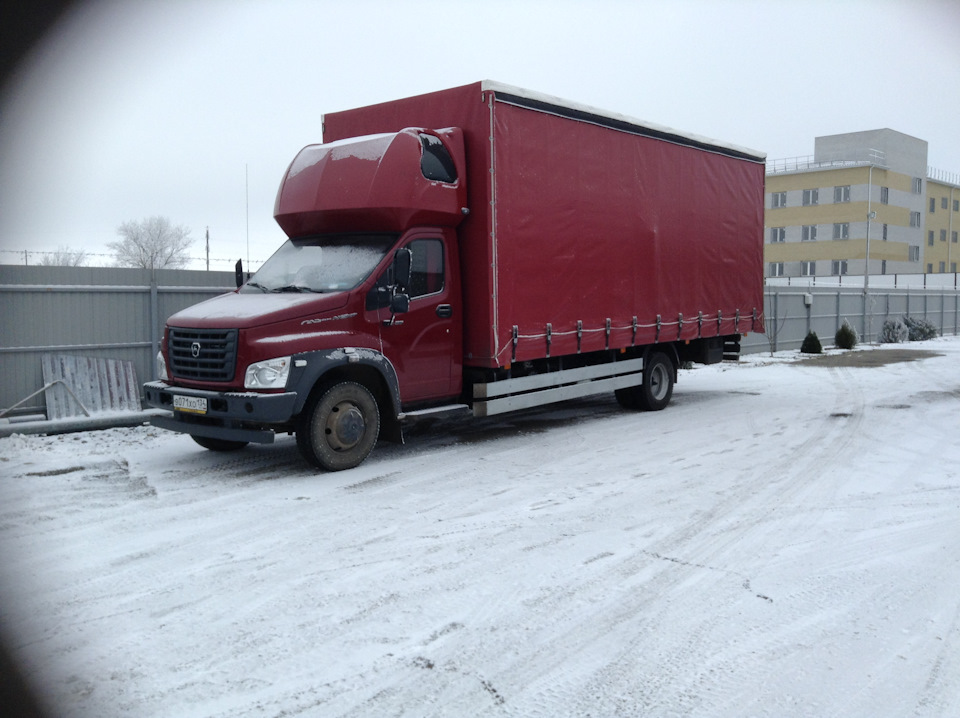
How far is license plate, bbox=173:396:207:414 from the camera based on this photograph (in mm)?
8070

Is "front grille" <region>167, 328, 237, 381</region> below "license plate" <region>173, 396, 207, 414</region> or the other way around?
the other way around

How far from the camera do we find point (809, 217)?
65438 millimetres

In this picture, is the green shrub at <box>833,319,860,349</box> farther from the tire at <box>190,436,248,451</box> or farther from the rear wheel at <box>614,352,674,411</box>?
the tire at <box>190,436,248,451</box>

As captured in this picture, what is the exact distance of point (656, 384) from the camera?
13102 millimetres

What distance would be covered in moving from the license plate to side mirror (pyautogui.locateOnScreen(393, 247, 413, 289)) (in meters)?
2.34

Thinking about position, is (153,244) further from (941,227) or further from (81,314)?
(941,227)

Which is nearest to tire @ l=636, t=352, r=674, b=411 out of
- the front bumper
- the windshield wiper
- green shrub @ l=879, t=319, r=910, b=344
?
the windshield wiper

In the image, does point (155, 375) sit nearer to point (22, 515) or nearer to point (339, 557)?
point (22, 515)

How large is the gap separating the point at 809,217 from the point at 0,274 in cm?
6458

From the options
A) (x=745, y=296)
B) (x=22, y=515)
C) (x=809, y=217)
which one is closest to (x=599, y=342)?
(x=745, y=296)

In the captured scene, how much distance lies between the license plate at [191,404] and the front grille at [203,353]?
22 centimetres

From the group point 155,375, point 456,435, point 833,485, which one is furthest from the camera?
point 155,375

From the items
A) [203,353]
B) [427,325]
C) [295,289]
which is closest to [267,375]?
[203,353]

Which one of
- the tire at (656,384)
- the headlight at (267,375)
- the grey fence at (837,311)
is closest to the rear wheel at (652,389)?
the tire at (656,384)
